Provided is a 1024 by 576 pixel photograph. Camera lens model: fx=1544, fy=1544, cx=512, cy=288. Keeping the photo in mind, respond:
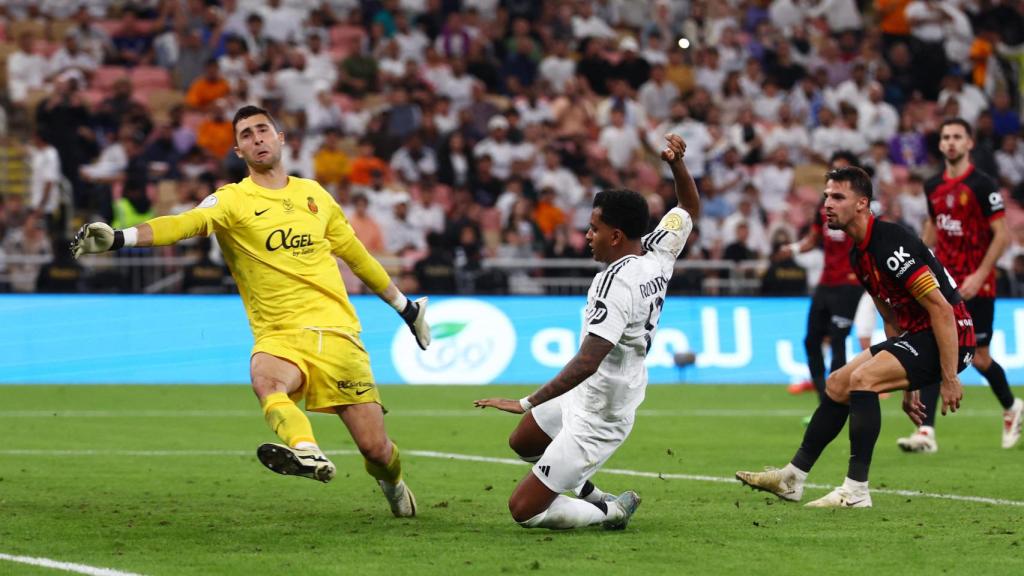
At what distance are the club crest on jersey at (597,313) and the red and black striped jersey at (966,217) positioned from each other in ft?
19.0

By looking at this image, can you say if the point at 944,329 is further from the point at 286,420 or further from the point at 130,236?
the point at 130,236

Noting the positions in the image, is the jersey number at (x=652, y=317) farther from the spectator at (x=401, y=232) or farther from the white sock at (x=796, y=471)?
the spectator at (x=401, y=232)

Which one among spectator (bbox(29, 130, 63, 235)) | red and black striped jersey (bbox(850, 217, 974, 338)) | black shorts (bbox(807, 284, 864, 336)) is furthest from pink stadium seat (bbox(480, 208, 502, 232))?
red and black striped jersey (bbox(850, 217, 974, 338))

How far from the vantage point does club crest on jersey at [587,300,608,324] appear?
25.3 ft

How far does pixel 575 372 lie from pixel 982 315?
6.29 meters

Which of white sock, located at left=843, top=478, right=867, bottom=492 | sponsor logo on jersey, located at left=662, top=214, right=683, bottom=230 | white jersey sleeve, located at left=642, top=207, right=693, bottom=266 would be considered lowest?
white sock, located at left=843, top=478, right=867, bottom=492

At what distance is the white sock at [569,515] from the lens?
26.5 ft

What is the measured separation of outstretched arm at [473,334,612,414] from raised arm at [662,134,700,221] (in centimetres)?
135

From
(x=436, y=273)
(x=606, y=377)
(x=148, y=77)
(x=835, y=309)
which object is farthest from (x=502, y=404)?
(x=148, y=77)

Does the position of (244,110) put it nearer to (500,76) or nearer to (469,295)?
(469,295)

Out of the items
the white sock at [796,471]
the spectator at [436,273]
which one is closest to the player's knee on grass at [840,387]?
the white sock at [796,471]

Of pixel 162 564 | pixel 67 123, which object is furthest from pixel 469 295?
pixel 162 564

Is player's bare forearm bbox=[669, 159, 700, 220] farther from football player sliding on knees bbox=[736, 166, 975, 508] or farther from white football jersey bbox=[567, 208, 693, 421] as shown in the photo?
football player sliding on knees bbox=[736, 166, 975, 508]

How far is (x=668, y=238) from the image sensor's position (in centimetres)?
841
